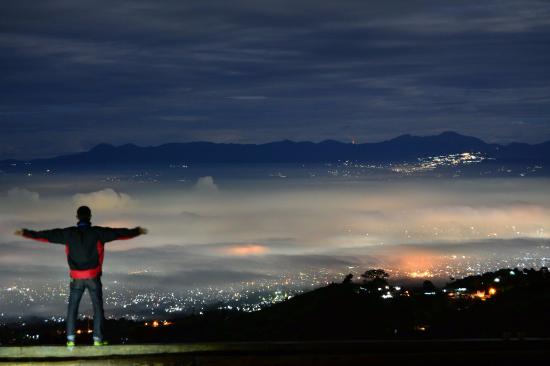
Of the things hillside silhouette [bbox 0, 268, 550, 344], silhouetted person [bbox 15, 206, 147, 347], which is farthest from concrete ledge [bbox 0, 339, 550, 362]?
hillside silhouette [bbox 0, 268, 550, 344]

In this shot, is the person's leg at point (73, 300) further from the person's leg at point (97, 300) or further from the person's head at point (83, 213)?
the person's head at point (83, 213)

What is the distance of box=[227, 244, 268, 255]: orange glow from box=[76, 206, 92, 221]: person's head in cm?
14615

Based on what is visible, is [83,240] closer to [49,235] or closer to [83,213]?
[83,213]

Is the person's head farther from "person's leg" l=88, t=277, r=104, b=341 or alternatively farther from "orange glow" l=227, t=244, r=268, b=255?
"orange glow" l=227, t=244, r=268, b=255

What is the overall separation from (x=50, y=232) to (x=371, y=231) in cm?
18482

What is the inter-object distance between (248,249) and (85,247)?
15874cm

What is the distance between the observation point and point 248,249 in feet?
566

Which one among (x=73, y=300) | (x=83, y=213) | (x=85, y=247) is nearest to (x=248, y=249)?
(x=73, y=300)

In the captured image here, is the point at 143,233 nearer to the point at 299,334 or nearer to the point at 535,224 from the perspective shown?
the point at 299,334

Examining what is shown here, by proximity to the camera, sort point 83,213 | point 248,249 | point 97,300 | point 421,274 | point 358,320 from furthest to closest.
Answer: point 248,249 → point 421,274 → point 358,320 → point 97,300 → point 83,213

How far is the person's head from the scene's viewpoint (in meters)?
14.2

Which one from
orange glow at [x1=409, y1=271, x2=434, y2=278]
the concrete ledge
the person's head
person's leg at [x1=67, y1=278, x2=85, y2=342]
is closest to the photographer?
the concrete ledge

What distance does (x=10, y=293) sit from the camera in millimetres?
77125

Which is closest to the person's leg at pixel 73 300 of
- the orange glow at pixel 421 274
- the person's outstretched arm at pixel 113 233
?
the person's outstretched arm at pixel 113 233
